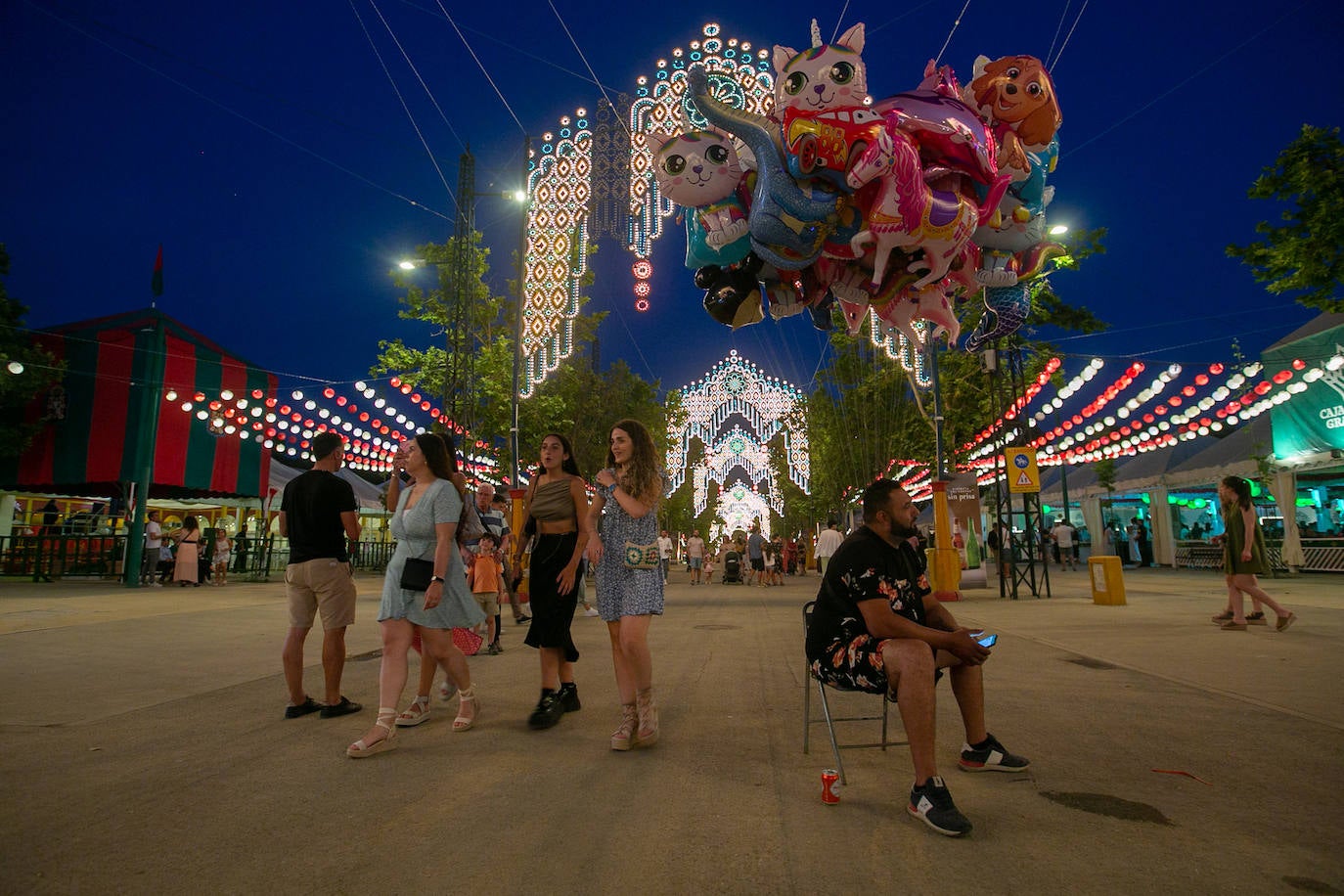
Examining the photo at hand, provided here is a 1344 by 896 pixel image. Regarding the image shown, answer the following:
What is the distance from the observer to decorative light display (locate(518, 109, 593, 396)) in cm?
1397

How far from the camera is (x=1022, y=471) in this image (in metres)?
14.7

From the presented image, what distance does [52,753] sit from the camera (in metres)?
4.12

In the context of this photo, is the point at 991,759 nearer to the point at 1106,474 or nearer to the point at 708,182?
the point at 708,182

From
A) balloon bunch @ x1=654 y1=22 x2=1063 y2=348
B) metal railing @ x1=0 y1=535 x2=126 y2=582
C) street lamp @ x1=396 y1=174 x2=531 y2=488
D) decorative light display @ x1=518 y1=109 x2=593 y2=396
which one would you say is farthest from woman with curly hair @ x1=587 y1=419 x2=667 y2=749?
metal railing @ x1=0 y1=535 x2=126 y2=582

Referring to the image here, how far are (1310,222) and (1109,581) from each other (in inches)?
257

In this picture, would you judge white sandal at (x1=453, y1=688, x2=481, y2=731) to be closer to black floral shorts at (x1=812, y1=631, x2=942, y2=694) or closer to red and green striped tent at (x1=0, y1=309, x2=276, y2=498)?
black floral shorts at (x1=812, y1=631, x2=942, y2=694)

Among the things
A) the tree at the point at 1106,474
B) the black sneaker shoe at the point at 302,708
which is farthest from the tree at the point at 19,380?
the tree at the point at 1106,474

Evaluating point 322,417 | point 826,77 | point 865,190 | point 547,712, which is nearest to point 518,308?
point 322,417

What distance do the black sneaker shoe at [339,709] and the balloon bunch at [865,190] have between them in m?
4.41

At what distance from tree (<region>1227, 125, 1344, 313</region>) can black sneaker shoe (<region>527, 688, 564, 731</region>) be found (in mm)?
13813

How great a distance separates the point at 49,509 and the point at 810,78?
26.8m

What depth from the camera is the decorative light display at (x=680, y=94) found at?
8.30m

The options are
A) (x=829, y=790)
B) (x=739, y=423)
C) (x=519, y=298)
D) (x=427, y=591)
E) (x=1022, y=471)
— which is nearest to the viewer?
(x=829, y=790)

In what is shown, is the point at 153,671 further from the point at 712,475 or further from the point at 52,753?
the point at 712,475
